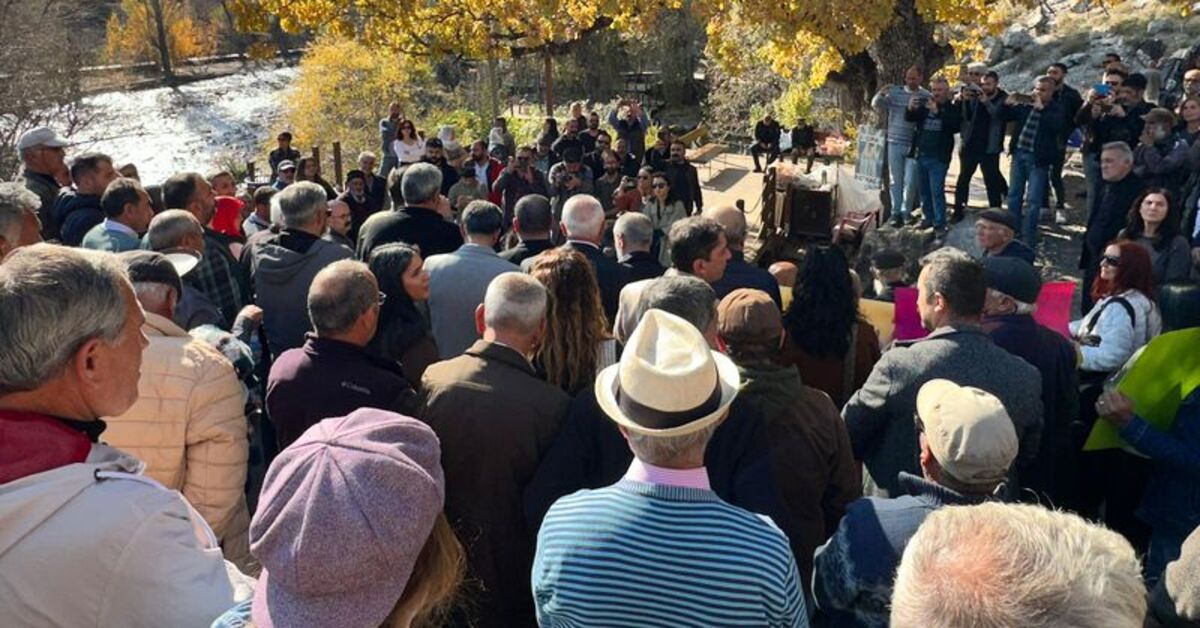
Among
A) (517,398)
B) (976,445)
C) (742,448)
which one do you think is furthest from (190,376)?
(976,445)

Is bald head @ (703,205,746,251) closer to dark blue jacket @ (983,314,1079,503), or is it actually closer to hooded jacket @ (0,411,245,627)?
dark blue jacket @ (983,314,1079,503)

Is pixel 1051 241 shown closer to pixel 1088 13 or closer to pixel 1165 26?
pixel 1165 26

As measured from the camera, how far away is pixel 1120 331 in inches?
161

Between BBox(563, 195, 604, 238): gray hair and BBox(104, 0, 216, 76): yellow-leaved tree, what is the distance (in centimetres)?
3715

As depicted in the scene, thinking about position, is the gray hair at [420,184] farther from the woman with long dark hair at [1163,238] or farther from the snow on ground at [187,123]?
the snow on ground at [187,123]

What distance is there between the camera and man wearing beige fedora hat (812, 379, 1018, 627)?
7.42 ft

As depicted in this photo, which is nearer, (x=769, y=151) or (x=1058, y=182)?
(x=1058, y=182)

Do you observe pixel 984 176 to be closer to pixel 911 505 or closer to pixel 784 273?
pixel 784 273

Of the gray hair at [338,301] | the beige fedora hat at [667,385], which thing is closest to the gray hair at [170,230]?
the gray hair at [338,301]

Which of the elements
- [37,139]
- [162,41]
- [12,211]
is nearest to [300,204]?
[12,211]

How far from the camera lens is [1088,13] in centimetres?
2462

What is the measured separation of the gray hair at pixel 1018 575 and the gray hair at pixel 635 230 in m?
3.53

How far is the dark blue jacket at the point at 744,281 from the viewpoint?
4504 mm

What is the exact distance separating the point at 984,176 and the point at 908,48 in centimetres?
165
